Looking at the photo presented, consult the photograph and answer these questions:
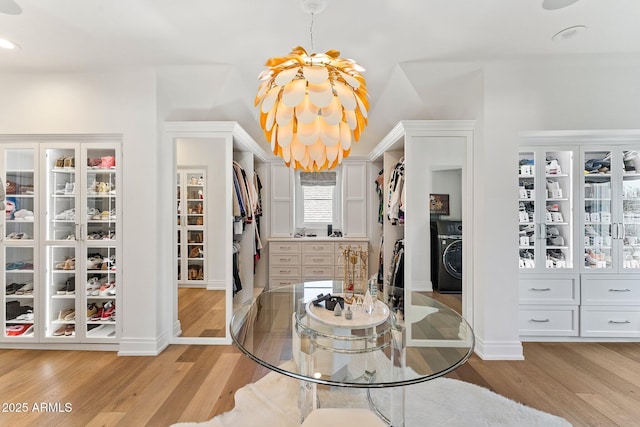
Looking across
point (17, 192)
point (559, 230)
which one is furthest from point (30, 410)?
point (559, 230)

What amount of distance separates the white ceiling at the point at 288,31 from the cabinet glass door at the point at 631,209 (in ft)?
3.81

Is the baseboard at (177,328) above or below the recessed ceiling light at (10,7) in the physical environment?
below

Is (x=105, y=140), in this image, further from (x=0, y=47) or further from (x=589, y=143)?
(x=589, y=143)

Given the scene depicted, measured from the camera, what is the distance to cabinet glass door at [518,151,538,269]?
298 cm

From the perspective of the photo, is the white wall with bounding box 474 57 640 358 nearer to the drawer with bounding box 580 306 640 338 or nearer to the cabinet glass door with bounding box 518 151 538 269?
the cabinet glass door with bounding box 518 151 538 269

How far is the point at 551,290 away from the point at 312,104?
3.05 metres

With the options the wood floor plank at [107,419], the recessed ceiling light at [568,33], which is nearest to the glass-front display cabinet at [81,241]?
the wood floor plank at [107,419]

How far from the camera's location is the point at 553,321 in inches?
115

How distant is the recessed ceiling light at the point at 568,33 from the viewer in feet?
6.88

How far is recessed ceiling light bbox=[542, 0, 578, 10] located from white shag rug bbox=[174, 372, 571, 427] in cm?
256

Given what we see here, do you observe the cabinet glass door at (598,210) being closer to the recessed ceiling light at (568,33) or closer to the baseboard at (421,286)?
the recessed ceiling light at (568,33)

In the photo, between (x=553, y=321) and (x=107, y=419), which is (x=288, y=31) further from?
(x=553, y=321)

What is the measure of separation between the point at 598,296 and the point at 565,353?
718mm

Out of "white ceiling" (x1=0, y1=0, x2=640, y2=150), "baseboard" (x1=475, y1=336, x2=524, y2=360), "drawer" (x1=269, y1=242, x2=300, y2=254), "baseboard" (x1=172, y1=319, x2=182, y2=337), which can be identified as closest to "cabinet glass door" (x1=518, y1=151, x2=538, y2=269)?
"baseboard" (x1=475, y1=336, x2=524, y2=360)
